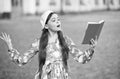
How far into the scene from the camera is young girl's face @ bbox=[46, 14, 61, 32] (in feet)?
12.9

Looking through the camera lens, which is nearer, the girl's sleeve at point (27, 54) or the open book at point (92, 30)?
the open book at point (92, 30)

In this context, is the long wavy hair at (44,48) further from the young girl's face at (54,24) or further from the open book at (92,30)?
the open book at (92,30)

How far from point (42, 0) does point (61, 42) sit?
102 feet

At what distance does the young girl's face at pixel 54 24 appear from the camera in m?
3.92

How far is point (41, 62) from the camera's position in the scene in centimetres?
395

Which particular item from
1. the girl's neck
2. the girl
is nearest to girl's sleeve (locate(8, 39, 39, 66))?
the girl

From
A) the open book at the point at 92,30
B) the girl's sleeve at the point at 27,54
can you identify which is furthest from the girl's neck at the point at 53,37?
the open book at the point at 92,30

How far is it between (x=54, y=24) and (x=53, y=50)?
0.25 meters

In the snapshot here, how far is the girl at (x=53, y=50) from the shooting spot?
154 inches

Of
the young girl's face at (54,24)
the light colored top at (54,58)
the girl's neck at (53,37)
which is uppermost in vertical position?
the young girl's face at (54,24)

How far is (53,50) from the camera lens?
3.96 m

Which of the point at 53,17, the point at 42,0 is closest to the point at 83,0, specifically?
the point at 42,0

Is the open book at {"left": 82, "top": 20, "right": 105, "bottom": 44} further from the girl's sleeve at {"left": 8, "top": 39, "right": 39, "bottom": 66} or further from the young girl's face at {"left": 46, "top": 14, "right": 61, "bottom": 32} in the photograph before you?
the girl's sleeve at {"left": 8, "top": 39, "right": 39, "bottom": 66}

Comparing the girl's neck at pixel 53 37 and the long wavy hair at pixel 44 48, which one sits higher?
the girl's neck at pixel 53 37
